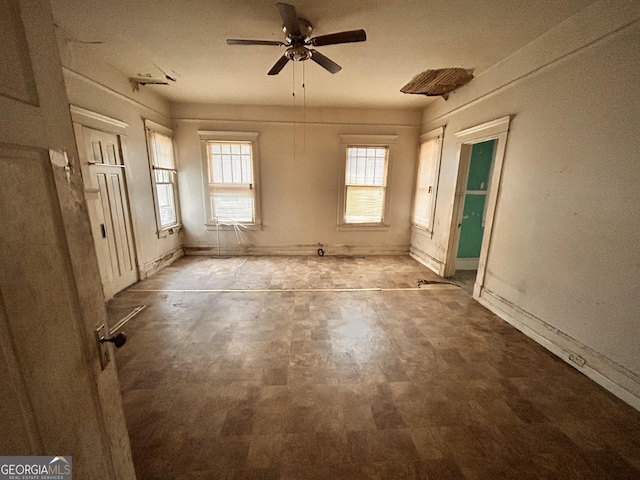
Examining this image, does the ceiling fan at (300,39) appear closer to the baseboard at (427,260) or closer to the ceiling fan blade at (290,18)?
the ceiling fan blade at (290,18)

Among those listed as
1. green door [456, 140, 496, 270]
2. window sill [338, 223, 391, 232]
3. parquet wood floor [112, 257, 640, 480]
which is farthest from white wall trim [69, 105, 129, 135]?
green door [456, 140, 496, 270]

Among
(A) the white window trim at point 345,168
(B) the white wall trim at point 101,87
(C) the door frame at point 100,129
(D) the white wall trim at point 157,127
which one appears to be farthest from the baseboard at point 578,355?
(D) the white wall trim at point 157,127

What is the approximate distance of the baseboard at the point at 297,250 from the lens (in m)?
5.32

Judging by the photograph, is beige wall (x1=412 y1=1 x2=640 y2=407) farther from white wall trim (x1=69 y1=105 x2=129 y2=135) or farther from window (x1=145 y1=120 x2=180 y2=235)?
window (x1=145 y1=120 x2=180 y2=235)

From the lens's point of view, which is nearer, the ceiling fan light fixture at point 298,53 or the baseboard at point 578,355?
the baseboard at point 578,355

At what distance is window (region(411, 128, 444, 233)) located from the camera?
14.7 ft

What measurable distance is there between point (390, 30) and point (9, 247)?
308 cm

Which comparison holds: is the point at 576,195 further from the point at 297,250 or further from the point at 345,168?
the point at 297,250

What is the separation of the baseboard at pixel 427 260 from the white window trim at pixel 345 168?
77 cm

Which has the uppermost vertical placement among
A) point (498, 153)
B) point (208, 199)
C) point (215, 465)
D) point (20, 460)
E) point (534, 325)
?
point (498, 153)

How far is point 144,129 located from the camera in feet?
13.0

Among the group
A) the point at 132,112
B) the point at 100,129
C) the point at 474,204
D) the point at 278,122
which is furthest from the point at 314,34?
the point at 474,204

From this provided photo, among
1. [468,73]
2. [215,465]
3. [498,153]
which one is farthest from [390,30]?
Result: [215,465]

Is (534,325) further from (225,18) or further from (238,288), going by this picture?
(225,18)
